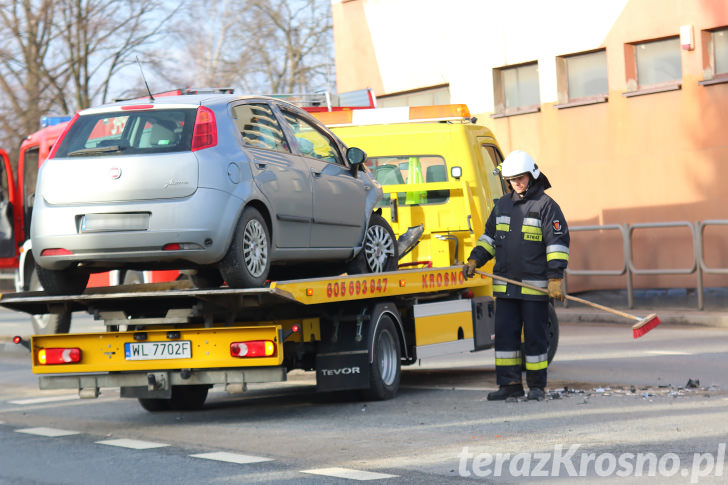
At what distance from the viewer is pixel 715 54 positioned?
19.5m

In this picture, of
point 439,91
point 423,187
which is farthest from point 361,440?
point 439,91

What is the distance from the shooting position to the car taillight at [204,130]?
8.67 m

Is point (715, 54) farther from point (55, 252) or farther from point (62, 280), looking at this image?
point (55, 252)

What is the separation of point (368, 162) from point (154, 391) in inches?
178

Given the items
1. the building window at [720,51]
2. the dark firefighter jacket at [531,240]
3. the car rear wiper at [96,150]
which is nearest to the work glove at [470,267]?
the dark firefighter jacket at [531,240]

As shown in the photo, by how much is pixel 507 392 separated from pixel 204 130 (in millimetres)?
3232

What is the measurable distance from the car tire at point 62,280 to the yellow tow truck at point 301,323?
11cm

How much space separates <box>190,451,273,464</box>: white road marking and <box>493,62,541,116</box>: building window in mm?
15781

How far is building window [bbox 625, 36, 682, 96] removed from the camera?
2003 centimetres

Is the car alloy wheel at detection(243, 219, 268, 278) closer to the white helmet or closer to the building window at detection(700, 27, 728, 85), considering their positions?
the white helmet

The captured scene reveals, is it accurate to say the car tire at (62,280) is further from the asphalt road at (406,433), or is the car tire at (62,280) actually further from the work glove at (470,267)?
the work glove at (470,267)

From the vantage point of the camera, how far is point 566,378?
11414 mm

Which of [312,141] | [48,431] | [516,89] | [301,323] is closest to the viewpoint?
[48,431]

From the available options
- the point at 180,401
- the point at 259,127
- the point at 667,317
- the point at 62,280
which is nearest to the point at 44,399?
the point at 180,401
